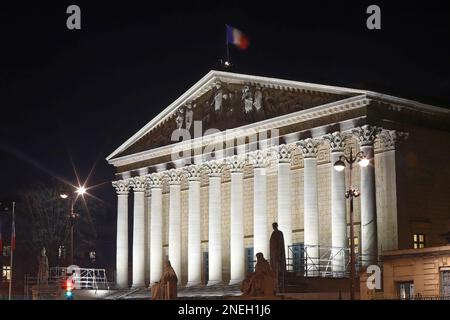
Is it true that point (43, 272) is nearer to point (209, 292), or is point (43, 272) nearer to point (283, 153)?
point (209, 292)

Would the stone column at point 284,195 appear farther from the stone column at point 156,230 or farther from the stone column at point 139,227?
the stone column at point 139,227

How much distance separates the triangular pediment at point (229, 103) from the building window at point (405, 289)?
1103cm

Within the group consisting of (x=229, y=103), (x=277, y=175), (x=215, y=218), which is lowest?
(x=215, y=218)

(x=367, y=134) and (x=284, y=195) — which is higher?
(x=367, y=134)

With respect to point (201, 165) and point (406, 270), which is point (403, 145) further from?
point (201, 165)

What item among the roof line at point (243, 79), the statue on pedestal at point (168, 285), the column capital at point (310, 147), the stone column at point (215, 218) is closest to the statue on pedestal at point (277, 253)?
the statue on pedestal at point (168, 285)

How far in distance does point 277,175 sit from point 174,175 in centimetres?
869

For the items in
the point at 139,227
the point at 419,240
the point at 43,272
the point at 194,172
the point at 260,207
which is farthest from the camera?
the point at 139,227

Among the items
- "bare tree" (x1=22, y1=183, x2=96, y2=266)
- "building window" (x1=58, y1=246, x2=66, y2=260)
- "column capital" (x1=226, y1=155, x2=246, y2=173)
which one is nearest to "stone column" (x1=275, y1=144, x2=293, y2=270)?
"column capital" (x1=226, y1=155, x2=246, y2=173)

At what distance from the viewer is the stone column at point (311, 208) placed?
181ft

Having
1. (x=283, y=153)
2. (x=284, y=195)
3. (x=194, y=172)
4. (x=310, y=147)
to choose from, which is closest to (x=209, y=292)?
(x=284, y=195)

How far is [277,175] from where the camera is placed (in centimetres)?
6325
